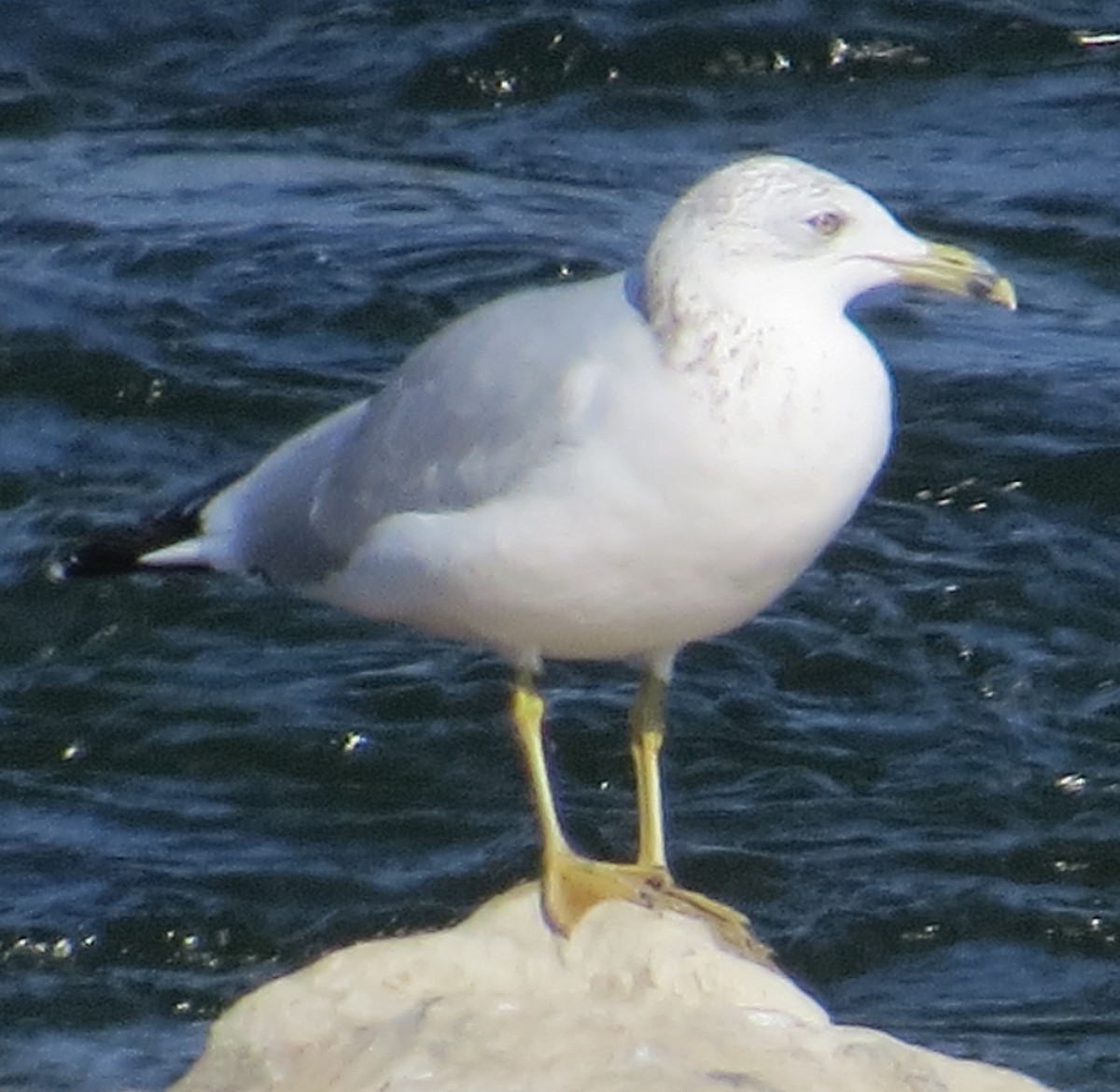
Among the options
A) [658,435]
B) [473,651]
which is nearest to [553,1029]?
[658,435]

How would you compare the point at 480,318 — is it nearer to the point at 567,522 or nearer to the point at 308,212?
the point at 567,522

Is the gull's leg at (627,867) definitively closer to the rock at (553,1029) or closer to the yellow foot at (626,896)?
the yellow foot at (626,896)

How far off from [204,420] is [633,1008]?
4.69 m

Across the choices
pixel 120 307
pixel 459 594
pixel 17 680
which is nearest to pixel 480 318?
pixel 459 594

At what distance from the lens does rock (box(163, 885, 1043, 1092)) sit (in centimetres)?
499

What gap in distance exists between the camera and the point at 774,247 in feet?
18.7

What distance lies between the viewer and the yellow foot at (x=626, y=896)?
6176 mm

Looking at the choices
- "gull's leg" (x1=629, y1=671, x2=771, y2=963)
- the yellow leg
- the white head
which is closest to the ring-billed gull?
the white head

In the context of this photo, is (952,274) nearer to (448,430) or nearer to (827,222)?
(827,222)

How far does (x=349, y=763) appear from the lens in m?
8.14

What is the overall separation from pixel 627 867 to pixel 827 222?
158cm

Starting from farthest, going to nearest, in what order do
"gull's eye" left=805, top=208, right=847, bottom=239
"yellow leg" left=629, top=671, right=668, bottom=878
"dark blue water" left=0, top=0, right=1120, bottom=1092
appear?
1. "dark blue water" left=0, top=0, right=1120, bottom=1092
2. "yellow leg" left=629, top=671, right=668, bottom=878
3. "gull's eye" left=805, top=208, right=847, bottom=239

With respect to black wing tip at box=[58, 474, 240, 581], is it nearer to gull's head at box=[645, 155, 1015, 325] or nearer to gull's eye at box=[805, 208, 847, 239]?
gull's head at box=[645, 155, 1015, 325]

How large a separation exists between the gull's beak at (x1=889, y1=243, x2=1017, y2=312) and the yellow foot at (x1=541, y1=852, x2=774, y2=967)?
Result: 1.28m
